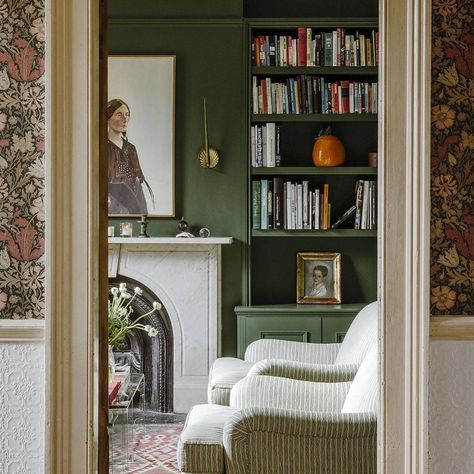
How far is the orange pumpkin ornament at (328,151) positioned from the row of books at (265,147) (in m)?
0.27

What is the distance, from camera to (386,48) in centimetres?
187

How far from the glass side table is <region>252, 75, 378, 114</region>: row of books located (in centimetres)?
206

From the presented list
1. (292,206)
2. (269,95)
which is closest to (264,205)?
(292,206)

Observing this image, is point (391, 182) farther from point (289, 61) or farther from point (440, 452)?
point (289, 61)

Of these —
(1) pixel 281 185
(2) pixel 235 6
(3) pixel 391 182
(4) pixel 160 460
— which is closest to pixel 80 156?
(3) pixel 391 182

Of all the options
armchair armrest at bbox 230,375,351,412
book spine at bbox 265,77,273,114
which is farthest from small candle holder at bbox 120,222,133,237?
armchair armrest at bbox 230,375,351,412

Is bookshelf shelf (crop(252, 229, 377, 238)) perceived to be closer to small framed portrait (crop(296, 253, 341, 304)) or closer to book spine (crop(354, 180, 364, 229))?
book spine (crop(354, 180, 364, 229))

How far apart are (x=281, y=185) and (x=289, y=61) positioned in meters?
0.84

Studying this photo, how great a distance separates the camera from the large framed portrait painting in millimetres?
5297

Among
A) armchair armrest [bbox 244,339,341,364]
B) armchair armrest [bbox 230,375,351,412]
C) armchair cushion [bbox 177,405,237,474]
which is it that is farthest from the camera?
armchair armrest [bbox 244,339,341,364]

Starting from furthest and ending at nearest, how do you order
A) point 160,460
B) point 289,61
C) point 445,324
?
point 289,61 → point 160,460 → point 445,324

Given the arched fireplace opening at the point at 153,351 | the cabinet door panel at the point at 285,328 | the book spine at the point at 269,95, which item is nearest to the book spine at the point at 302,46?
the book spine at the point at 269,95

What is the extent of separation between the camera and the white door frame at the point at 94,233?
1.84 metres

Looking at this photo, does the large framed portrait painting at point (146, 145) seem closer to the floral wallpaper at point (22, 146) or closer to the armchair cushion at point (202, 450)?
the armchair cushion at point (202, 450)
